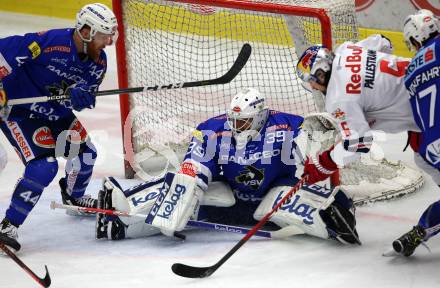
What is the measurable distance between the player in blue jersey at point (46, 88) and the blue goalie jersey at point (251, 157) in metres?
0.64

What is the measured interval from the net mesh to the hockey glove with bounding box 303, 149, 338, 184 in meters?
1.09

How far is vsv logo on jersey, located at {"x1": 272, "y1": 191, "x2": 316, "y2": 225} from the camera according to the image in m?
4.86

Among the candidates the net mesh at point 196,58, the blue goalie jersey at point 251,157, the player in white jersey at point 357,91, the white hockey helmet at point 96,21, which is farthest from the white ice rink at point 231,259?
the white hockey helmet at point 96,21

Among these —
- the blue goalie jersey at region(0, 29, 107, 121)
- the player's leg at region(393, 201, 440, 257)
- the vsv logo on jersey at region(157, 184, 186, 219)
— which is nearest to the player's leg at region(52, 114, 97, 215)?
the blue goalie jersey at region(0, 29, 107, 121)

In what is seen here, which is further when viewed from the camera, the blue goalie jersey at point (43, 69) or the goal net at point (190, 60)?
the goal net at point (190, 60)

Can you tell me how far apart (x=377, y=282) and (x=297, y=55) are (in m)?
1.84

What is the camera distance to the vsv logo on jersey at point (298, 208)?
15.9ft

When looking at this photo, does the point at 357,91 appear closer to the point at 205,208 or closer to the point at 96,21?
the point at 205,208

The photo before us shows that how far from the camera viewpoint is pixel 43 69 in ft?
16.8

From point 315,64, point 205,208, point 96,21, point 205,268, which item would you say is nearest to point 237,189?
point 205,208

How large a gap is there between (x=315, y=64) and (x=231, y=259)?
3.34ft

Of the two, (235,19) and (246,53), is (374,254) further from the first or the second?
(235,19)

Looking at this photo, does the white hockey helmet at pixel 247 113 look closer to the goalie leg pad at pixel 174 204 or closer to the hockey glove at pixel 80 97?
the goalie leg pad at pixel 174 204

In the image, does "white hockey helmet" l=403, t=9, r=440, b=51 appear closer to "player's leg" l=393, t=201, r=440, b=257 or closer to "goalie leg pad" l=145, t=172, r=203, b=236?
"player's leg" l=393, t=201, r=440, b=257
